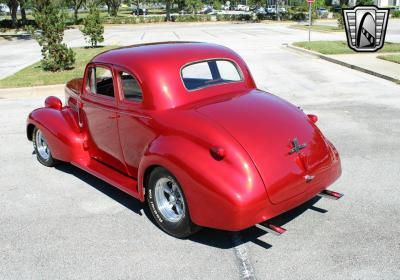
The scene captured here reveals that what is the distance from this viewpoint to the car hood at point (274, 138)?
3.77 meters

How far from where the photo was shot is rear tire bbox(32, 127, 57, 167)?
6.15 meters

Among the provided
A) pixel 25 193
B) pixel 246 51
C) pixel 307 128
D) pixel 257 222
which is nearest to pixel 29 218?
pixel 25 193

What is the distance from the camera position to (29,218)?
4.71 m

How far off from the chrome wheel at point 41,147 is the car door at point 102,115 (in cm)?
115

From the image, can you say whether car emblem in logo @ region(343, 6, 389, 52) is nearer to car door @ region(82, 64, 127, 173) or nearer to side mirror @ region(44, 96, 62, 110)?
side mirror @ region(44, 96, 62, 110)

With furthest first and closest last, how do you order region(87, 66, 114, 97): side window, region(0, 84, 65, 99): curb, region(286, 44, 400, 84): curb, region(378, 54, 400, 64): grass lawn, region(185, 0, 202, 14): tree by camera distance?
region(185, 0, 202, 14): tree, region(378, 54, 400, 64): grass lawn, region(286, 44, 400, 84): curb, region(0, 84, 65, 99): curb, region(87, 66, 114, 97): side window

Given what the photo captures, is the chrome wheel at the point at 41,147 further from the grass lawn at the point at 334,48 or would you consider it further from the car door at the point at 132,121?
the grass lawn at the point at 334,48

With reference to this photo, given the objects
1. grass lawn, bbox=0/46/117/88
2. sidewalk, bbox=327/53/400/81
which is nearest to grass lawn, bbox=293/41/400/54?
sidewalk, bbox=327/53/400/81

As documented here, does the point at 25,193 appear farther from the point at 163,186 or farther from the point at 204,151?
the point at 204,151

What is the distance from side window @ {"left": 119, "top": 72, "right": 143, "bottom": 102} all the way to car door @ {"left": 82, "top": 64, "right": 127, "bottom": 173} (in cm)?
10

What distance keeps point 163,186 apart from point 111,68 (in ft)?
4.97

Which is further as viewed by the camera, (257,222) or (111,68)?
(111,68)

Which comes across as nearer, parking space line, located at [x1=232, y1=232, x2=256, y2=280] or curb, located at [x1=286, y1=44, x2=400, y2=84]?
parking space line, located at [x1=232, y1=232, x2=256, y2=280]

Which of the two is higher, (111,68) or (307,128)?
(111,68)
